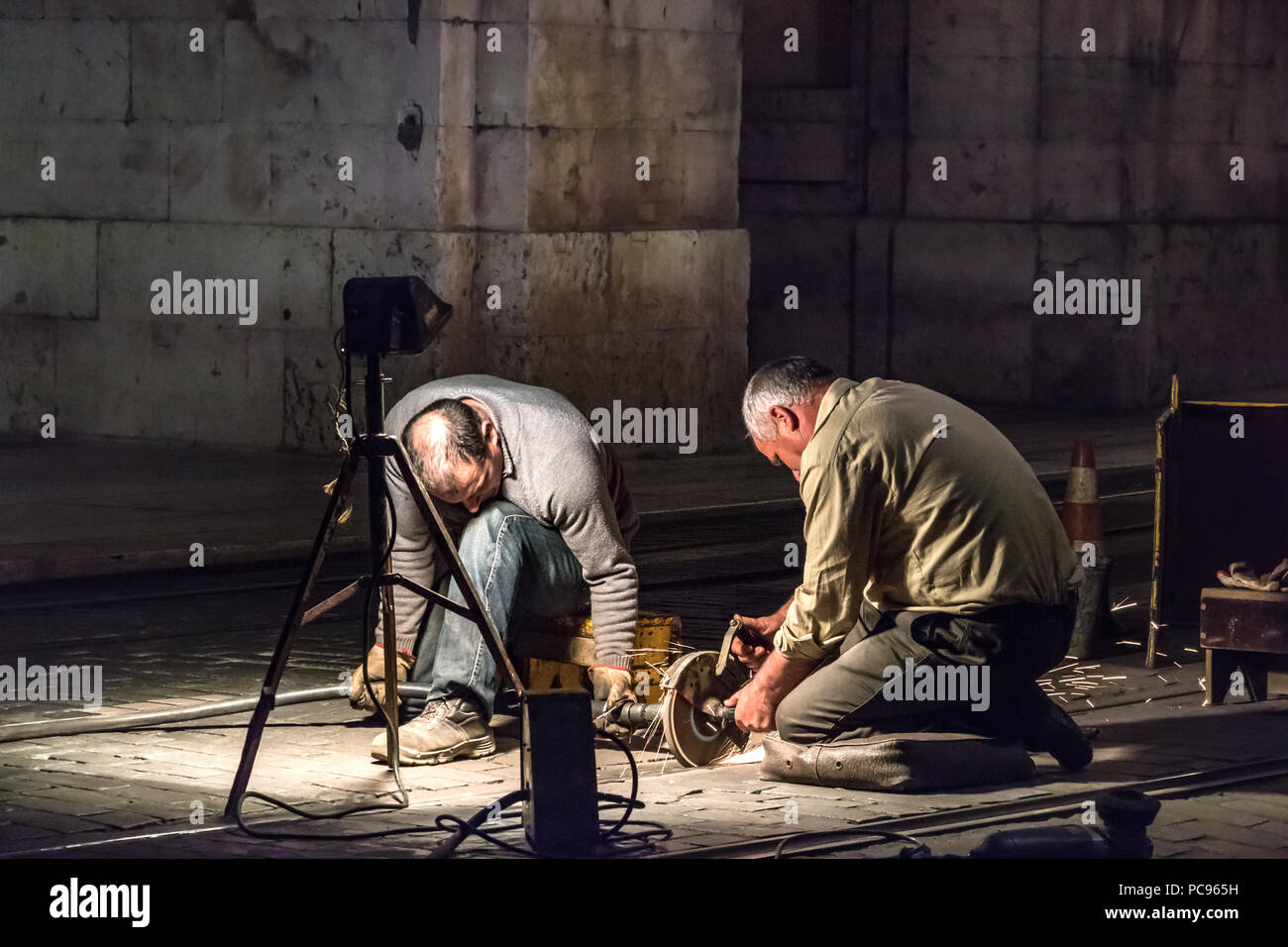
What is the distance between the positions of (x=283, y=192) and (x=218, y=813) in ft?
36.9

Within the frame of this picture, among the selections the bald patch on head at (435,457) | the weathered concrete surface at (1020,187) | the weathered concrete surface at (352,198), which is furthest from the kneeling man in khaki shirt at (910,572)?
the weathered concrete surface at (1020,187)

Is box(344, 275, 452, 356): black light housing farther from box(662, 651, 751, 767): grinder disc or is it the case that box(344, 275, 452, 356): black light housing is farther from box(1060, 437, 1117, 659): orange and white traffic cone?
box(1060, 437, 1117, 659): orange and white traffic cone

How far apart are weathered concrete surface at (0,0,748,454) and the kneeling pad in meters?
9.90

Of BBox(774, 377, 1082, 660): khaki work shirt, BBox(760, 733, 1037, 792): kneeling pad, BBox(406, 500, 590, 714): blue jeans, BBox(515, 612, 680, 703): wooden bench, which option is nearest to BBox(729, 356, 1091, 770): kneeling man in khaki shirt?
BBox(774, 377, 1082, 660): khaki work shirt

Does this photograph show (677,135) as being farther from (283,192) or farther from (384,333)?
(384,333)

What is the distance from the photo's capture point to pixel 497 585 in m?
8.01

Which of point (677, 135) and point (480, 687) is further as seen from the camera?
point (677, 135)

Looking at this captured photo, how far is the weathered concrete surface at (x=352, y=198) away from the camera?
17.3 metres

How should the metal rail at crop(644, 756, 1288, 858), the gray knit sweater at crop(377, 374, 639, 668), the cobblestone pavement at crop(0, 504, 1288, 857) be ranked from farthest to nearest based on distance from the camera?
1. the gray knit sweater at crop(377, 374, 639, 668)
2. the cobblestone pavement at crop(0, 504, 1288, 857)
3. the metal rail at crop(644, 756, 1288, 858)

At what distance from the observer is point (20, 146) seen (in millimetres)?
19078

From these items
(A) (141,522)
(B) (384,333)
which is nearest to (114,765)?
(B) (384,333)

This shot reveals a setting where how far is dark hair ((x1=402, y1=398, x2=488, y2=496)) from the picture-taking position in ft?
25.7

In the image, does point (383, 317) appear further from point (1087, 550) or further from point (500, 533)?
point (1087, 550)

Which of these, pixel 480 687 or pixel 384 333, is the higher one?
pixel 384 333
